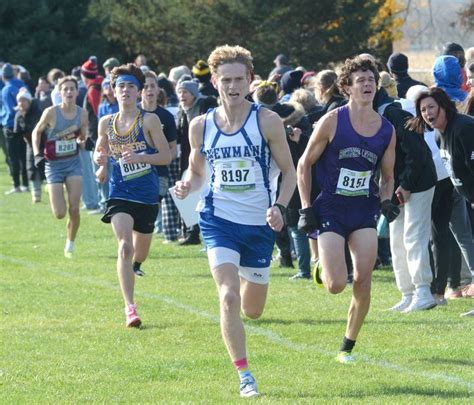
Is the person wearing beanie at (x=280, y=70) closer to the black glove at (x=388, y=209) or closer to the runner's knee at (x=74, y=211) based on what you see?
the runner's knee at (x=74, y=211)

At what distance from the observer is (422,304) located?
11156 mm

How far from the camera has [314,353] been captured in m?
9.22

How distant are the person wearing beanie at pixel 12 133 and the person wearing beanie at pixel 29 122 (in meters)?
0.91

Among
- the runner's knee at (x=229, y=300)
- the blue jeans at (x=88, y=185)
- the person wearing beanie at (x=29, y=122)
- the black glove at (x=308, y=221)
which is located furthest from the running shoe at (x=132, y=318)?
the person wearing beanie at (x=29, y=122)

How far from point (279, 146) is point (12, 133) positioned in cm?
1881

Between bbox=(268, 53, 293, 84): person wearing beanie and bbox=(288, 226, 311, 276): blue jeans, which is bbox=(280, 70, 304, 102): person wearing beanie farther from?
bbox=(288, 226, 311, 276): blue jeans

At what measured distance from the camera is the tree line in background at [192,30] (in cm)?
4678

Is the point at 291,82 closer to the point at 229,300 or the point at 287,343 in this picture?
the point at 287,343

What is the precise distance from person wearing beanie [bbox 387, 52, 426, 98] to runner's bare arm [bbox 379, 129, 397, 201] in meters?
4.34

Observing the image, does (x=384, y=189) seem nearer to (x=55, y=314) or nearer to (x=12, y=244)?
(x=55, y=314)

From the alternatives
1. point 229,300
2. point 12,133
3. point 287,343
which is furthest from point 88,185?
point 229,300

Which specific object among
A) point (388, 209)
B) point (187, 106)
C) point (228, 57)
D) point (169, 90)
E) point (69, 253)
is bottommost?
point (69, 253)

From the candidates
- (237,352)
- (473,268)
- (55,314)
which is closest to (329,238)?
(237,352)

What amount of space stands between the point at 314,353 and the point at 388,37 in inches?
1548
